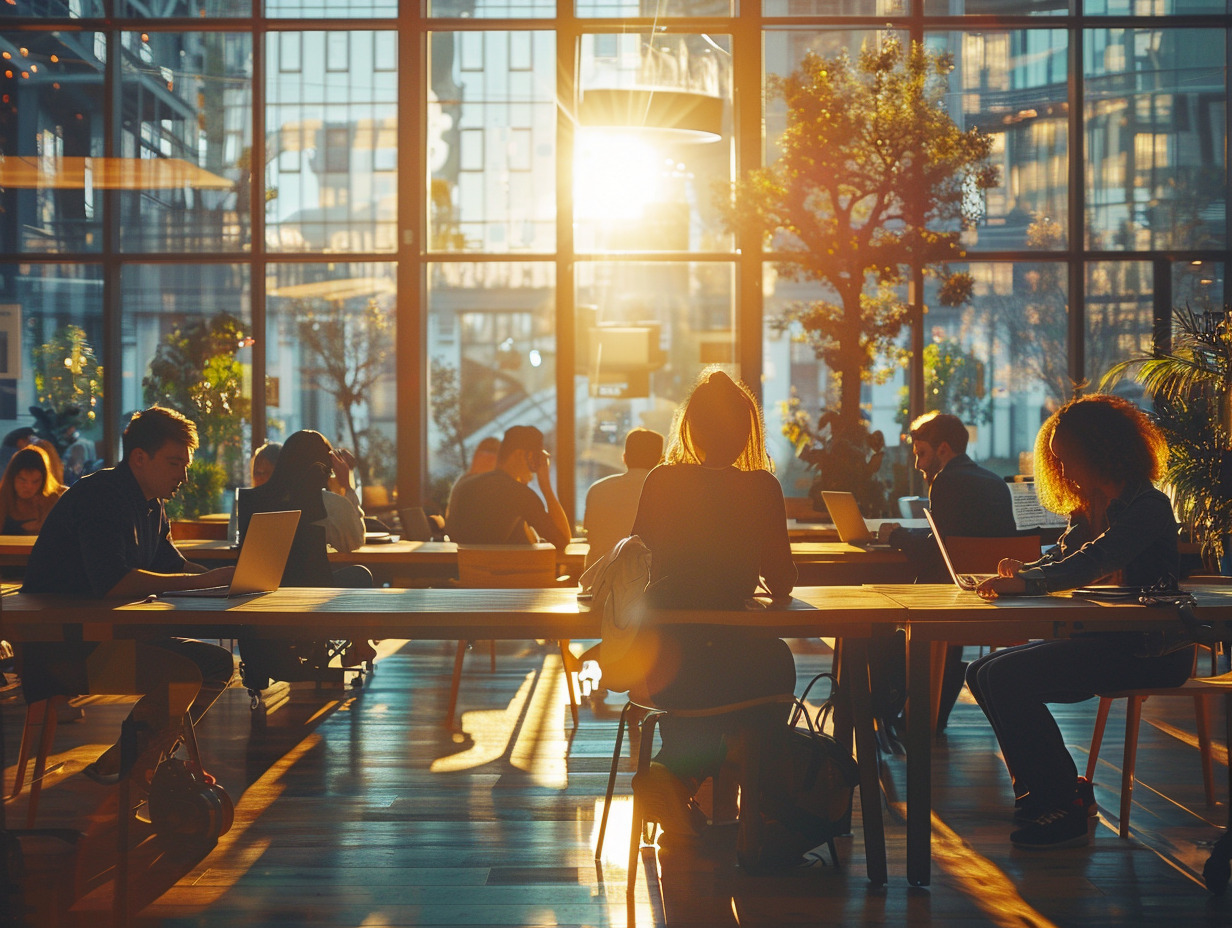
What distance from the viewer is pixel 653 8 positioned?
28.9ft

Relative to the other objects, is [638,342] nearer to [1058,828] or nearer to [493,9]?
[493,9]

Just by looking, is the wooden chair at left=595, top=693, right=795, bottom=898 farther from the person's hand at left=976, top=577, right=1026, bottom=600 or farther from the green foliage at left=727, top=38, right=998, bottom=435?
the green foliage at left=727, top=38, right=998, bottom=435

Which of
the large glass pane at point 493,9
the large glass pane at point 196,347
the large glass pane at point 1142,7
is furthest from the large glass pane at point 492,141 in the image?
the large glass pane at point 1142,7

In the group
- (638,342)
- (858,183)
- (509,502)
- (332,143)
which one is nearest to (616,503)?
(509,502)

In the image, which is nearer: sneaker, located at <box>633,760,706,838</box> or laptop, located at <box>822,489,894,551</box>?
sneaker, located at <box>633,760,706,838</box>

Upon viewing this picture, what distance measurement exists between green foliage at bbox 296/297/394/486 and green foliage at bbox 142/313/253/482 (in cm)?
54

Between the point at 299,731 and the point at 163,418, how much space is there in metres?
1.92

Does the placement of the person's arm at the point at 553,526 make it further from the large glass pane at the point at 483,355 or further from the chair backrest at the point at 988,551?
the large glass pane at the point at 483,355

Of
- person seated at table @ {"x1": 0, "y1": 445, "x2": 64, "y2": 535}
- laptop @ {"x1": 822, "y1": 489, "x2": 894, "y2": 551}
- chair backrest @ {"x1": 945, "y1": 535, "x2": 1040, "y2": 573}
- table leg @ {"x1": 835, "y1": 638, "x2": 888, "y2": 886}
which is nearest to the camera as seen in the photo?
table leg @ {"x1": 835, "y1": 638, "x2": 888, "y2": 886}

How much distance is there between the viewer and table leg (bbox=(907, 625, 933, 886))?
287 centimetres

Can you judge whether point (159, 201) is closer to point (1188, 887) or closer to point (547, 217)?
point (547, 217)

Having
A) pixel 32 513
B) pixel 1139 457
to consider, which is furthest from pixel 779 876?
pixel 32 513

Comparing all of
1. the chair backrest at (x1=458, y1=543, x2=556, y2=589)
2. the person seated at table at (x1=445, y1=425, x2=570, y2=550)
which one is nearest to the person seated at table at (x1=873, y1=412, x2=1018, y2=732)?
the chair backrest at (x1=458, y1=543, x2=556, y2=589)

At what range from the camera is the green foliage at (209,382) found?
28.7ft
